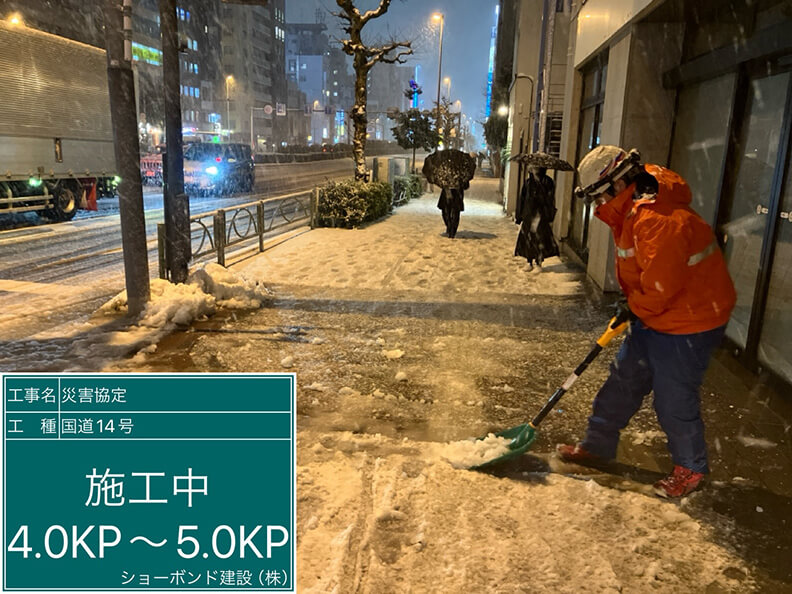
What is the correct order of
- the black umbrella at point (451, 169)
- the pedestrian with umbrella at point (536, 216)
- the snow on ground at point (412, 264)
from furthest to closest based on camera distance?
the black umbrella at point (451, 169)
the pedestrian with umbrella at point (536, 216)
the snow on ground at point (412, 264)

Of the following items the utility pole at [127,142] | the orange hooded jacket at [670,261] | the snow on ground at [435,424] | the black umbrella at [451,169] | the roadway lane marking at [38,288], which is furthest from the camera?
the black umbrella at [451,169]

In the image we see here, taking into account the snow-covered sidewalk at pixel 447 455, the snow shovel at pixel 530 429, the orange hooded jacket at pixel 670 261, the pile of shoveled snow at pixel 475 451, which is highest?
the orange hooded jacket at pixel 670 261

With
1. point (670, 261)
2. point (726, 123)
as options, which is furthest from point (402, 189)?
point (670, 261)

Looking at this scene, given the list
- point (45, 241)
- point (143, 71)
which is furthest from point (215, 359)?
point (143, 71)

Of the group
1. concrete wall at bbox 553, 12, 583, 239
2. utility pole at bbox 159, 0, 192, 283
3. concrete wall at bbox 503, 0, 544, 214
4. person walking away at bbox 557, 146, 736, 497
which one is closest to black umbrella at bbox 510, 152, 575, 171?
concrete wall at bbox 553, 12, 583, 239

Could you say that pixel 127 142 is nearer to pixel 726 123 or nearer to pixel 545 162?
pixel 545 162

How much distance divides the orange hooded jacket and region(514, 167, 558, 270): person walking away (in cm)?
643

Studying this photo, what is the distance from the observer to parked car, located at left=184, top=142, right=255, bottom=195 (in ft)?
74.6

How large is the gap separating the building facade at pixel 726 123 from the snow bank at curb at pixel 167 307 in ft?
15.7

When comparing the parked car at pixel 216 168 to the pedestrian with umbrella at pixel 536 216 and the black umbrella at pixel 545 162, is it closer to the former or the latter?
the pedestrian with umbrella at pixel 536 216

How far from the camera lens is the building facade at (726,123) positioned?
16.1 feet

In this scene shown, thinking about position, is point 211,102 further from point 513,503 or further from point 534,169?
point 513,503

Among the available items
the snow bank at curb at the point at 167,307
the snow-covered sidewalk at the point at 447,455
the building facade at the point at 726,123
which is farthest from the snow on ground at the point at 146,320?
the building facade at the point at 726,123

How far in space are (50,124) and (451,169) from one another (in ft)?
33.7
